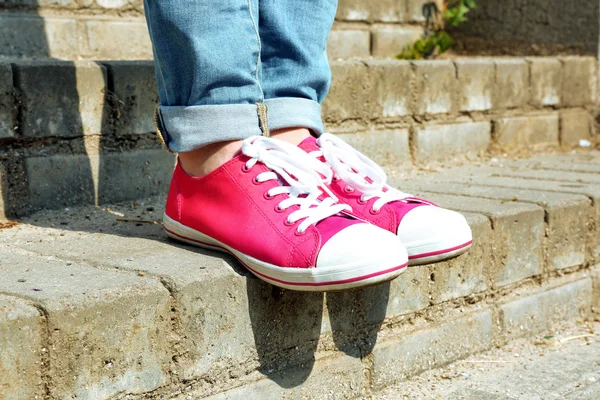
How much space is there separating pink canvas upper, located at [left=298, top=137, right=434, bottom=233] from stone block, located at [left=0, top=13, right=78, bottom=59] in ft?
4.48

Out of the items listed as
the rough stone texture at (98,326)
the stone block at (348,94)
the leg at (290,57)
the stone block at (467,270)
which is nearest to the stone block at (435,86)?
the stone block at (348,94)

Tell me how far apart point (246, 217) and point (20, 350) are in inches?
18.4

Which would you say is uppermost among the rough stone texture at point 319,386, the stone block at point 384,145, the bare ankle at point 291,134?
the bare ankle at point 291,134

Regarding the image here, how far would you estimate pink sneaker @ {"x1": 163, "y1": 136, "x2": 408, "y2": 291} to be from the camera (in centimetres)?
130

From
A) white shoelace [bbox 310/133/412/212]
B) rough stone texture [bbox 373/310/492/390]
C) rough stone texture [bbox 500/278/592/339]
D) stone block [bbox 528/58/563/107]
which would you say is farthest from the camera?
stone block [bbox 528/58/563/107]

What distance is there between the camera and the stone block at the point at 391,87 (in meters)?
Result: 2.69

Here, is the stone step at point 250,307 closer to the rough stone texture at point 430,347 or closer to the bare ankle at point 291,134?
the rough stone texture at point 430,347

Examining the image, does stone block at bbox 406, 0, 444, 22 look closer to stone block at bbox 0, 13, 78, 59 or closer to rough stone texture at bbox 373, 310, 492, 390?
stone block at bbox 0, 13, 78, 59

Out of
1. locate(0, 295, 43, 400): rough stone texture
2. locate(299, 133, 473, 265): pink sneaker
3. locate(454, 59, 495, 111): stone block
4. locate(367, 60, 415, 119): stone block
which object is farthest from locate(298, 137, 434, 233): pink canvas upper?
locate(454, 59, 495, 111): stone block

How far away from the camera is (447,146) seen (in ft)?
9.76

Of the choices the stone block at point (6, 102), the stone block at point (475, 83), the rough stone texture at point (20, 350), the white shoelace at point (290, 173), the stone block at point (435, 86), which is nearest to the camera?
the rough stone texture at point (20, 350)

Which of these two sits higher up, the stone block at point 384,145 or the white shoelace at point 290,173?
the white shoelace at point 290,173

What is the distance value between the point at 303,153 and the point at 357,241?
25 centimetres

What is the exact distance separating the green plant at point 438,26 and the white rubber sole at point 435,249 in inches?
91.9
